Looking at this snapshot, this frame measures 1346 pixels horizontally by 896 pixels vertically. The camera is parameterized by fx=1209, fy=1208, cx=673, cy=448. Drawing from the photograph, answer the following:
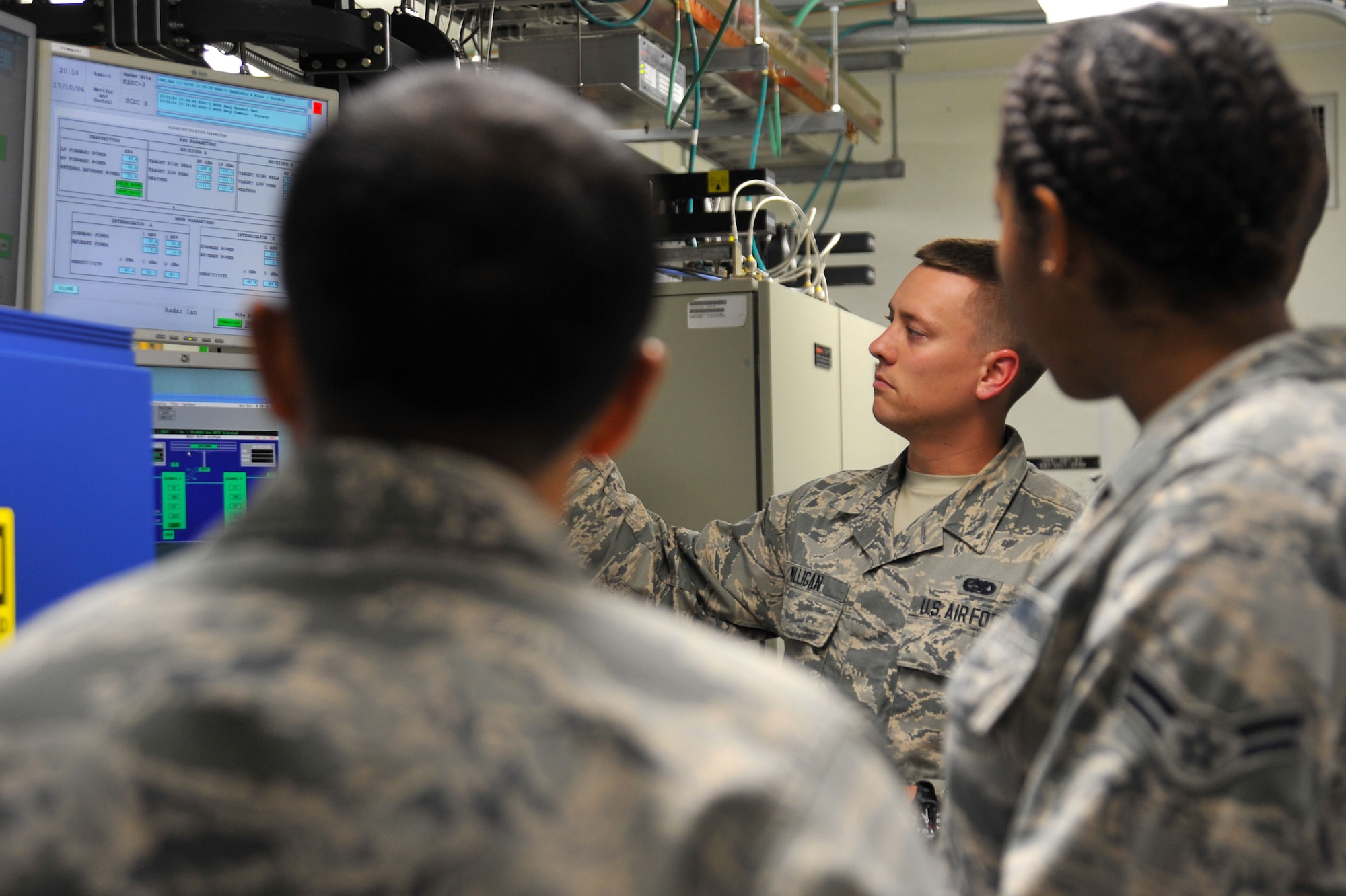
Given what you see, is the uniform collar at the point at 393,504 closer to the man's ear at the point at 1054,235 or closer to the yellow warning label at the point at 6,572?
the man's ear at the point at 1054,235

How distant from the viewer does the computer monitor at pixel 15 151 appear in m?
1.42

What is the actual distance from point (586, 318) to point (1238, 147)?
0.45 metres

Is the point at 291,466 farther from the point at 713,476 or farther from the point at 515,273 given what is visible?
the point at 713,476

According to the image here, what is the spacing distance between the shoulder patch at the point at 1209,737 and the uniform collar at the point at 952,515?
1195mm

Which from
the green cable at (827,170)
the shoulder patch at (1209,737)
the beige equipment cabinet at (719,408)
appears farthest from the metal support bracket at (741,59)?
the shoulder patch at (1209,737)

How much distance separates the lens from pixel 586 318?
474mm

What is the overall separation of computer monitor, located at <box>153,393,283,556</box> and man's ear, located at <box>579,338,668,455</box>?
1.17 meters

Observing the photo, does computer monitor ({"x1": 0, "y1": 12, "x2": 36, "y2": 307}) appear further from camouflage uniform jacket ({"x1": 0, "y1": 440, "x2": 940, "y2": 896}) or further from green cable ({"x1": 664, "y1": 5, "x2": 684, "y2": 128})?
green cable ({"x1": 664, "y1": 5, "x2": 684, "y2": 128})

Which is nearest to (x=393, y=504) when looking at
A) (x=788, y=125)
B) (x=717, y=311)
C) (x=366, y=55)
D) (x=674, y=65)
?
(x=366, y=55)

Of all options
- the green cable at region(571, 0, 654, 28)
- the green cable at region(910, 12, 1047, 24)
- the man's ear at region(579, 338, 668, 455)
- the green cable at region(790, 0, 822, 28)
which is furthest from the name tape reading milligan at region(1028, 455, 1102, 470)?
the man's ear at region(579, 338, 668, 455)

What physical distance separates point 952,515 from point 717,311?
55 centimetres

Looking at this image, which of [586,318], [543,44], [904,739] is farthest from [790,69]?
[586,318]

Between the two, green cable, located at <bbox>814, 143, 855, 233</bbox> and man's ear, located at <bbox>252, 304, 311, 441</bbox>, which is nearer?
man's ear, located at <bbox>252, 304, 311, 441</bbox>

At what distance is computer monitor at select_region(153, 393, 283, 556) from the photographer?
1625 millimetres
